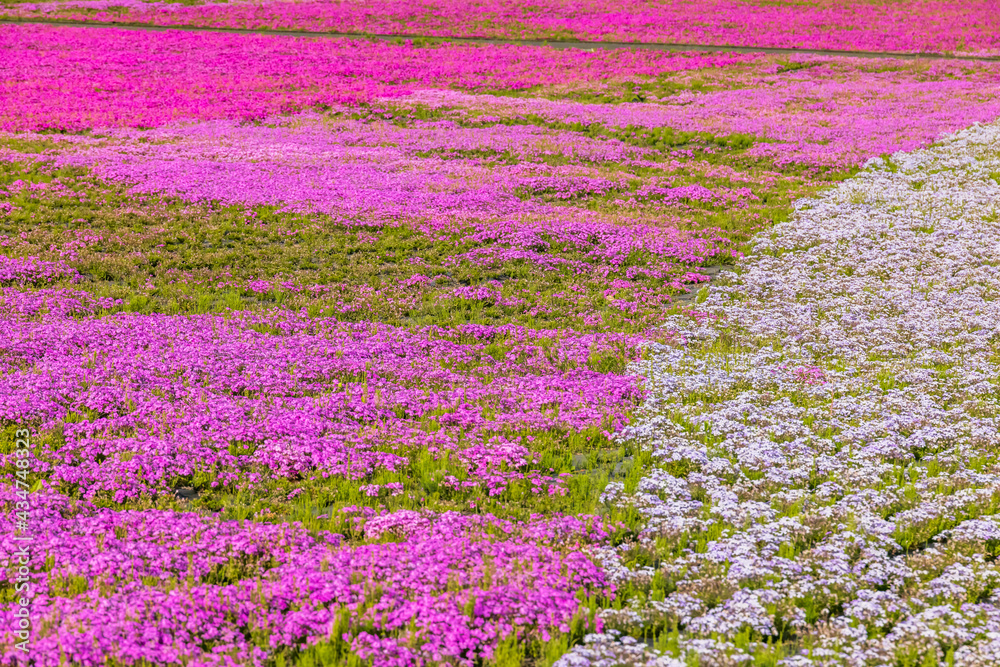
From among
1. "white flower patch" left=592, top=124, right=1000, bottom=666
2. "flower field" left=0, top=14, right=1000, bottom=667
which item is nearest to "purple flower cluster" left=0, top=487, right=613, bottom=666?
"flower field" left=0, top=14, right=1000, bottom=667

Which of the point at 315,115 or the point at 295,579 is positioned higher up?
the point at 315,115

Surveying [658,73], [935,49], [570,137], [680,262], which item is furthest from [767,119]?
[935,49]

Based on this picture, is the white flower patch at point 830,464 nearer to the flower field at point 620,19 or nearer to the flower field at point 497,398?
the flower field at point 497,398

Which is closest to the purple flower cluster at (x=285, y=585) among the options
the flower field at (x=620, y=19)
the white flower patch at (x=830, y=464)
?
the white flower patch at (x=830, y=464)

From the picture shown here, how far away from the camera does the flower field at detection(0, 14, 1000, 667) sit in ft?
26.7

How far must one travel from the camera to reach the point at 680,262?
21.1 metres

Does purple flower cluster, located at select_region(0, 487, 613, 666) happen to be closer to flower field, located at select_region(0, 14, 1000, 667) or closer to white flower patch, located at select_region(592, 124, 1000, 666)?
flower field, located at select_region(0, 14, 1000, 667)

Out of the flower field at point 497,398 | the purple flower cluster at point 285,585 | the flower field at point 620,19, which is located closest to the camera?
the purple flower cluster at point 285,585

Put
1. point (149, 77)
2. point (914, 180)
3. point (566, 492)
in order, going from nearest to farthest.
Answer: point (566, 492)
point (914, 180)
point (149, 77)

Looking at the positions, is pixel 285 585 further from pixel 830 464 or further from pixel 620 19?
pixel 620 19

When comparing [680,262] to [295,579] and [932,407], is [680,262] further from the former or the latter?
[295,579]

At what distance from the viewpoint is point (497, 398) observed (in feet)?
43.9

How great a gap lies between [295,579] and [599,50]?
2223 inches

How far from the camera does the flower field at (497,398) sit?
812cm
